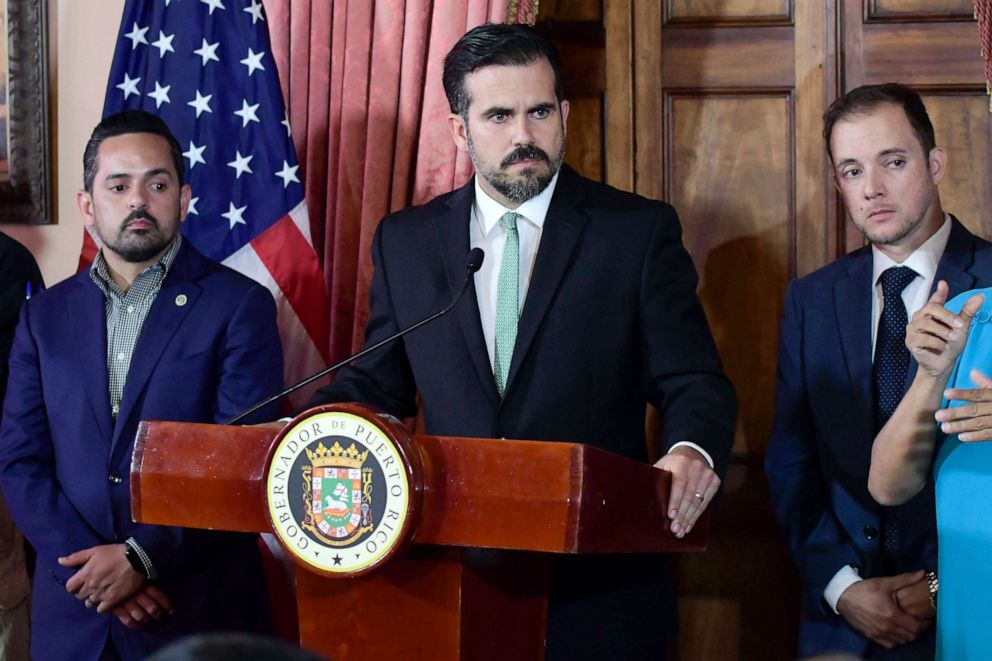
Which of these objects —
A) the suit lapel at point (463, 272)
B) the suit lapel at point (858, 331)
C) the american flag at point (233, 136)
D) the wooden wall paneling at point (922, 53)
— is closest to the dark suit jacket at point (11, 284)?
the american flag at point (233, 136)

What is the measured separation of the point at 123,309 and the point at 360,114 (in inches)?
33.5

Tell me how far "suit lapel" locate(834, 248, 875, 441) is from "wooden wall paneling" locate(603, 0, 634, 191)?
78 cm

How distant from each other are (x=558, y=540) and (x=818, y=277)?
1452 mm

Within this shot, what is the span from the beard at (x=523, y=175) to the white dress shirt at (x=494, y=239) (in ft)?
0.09

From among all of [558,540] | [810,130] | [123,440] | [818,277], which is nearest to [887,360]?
[818,277]

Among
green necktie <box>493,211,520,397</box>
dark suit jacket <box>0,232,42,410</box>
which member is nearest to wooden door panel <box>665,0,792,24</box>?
green necktie <box>493,211,520,397</box>

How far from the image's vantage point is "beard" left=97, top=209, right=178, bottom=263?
2727 millimetres

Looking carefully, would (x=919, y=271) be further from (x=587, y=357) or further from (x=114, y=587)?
(x=114, y=587)

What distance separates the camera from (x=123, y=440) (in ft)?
8.43

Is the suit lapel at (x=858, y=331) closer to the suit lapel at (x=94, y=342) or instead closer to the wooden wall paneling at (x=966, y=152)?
the wooden wall paneling at (x=966, y=152)

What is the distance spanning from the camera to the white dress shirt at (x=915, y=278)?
8.12 feet

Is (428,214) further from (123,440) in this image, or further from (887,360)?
(887,360)

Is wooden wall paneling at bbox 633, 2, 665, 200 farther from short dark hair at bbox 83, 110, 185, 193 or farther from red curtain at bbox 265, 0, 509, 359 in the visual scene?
short dark hair at bbox 83, 110, 185, 193

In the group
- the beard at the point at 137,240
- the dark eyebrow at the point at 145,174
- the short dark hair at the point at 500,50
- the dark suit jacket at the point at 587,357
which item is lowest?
the dark suit jacket at the point at 587,357
